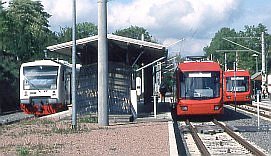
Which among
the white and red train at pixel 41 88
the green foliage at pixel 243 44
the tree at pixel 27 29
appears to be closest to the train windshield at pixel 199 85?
the white and red train at pixel 41 88

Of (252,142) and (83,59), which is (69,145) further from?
(83,59)

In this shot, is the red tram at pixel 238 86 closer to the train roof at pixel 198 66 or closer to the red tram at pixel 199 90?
the train roof at pixel 198 66

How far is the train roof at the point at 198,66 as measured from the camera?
30.7 m

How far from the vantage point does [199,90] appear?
99.5ft

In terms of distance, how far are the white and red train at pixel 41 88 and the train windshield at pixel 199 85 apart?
10.2 m

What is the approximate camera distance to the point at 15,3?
80.0 m

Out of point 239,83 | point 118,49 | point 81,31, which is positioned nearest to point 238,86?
point 239,83

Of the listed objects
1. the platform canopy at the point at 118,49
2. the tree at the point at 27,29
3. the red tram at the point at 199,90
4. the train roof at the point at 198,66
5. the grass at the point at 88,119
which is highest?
the tree at the point at 27,29

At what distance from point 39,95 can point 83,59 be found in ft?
11.8

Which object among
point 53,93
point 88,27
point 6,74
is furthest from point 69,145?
point 88,27

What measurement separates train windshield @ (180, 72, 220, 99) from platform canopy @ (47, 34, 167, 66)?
2.62 metres

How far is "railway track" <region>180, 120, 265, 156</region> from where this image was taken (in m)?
17.8

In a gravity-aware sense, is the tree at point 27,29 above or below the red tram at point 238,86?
above

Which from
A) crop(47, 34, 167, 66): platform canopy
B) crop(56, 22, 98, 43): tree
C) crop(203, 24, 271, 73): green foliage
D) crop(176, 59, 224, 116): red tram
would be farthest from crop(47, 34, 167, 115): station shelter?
crop(203, 24, 271, 73): green foliage
